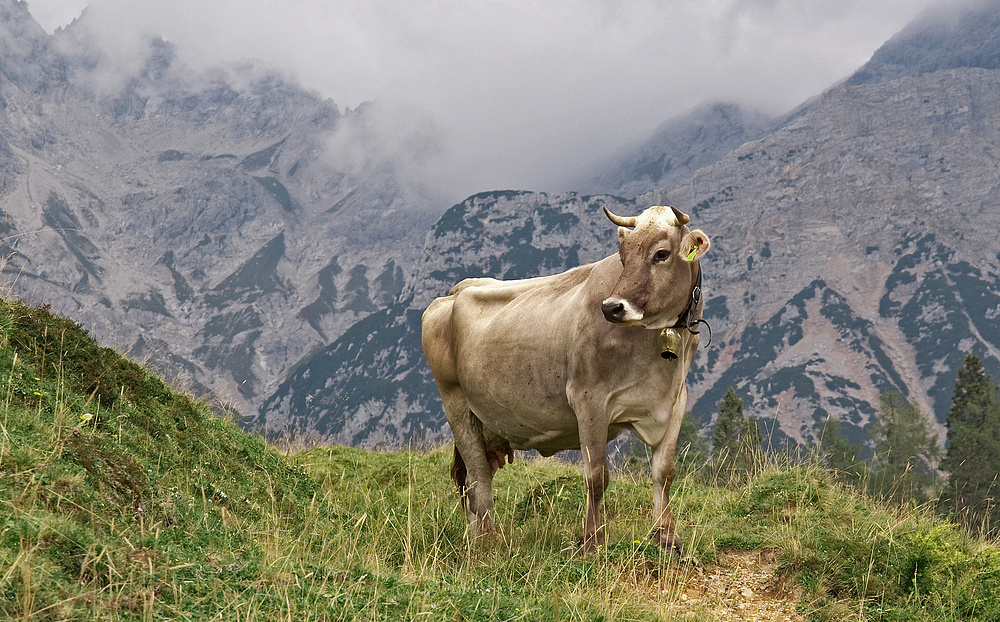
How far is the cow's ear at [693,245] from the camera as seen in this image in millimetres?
8217

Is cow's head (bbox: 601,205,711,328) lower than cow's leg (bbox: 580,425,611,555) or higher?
higher

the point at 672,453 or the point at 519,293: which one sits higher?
the point at 519,293

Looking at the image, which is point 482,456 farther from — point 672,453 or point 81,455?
point 81,455

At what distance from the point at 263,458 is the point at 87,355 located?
8.71 ft

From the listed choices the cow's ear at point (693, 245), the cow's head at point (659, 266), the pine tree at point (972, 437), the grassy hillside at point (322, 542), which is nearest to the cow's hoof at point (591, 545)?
the grassy hillside at point (322, 542)

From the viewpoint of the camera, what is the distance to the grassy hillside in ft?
16.3

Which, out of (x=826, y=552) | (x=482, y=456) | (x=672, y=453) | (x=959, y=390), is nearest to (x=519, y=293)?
(x=482, y=456)

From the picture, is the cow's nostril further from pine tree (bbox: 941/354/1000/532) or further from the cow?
pine tree (bbox: 941/354/1000/532)

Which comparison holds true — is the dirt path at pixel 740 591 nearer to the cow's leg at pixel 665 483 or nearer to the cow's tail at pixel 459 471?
the cow's leg at pixel 665 483

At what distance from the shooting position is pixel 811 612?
7137mm

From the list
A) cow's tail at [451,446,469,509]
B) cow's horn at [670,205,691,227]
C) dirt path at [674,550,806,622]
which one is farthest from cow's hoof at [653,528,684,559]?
cow's tail at [451,446,469,509]

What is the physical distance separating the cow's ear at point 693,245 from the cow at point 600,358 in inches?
0.6

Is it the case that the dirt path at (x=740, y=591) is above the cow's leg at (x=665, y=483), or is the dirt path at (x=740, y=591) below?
below

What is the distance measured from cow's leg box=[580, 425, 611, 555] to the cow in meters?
0.01
